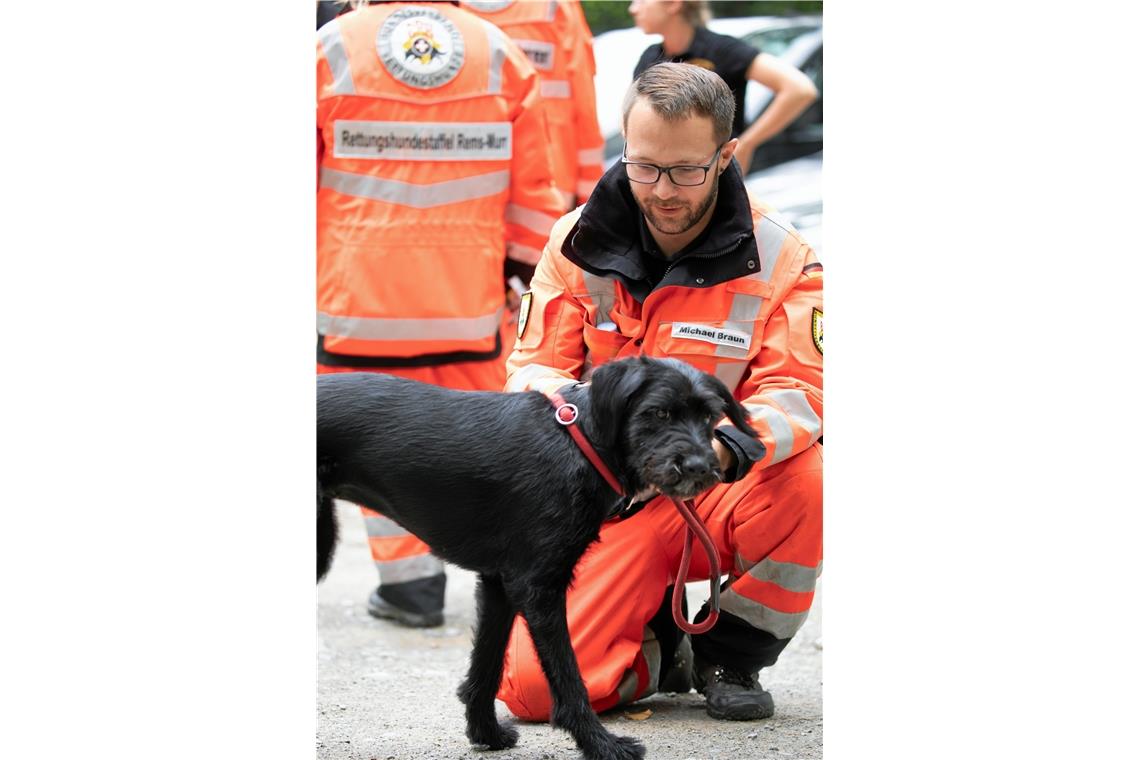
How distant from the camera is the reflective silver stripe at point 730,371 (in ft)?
11.3

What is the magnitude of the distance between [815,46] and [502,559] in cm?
253

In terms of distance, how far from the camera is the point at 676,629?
12.9 ft

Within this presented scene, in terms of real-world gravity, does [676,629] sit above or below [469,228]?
below

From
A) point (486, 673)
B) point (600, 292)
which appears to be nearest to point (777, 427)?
point (600, 292)

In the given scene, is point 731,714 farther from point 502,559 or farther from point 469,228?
point 469,228

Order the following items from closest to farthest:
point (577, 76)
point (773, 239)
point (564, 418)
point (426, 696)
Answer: point (564, 418) < point (773, 239) < point (426, 696) < point (577, 76)

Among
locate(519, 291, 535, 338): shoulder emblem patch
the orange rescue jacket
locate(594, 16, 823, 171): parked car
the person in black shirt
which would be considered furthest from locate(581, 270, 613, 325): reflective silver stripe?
the person in black shirt

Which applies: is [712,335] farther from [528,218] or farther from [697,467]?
[528,218]

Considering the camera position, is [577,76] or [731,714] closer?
[731,714]

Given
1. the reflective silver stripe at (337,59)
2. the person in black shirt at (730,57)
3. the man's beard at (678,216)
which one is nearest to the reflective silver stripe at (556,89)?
the person in black shirt at (730,57)

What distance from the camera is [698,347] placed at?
343cm

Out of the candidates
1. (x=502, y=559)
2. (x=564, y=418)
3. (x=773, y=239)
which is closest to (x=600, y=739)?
(x=502, y=559)

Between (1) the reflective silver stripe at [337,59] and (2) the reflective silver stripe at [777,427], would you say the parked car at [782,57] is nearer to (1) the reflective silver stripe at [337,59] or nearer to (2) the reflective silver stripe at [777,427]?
(1) the reflective silver stripe at [337,59]

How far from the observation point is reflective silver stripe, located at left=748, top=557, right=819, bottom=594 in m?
3.62
